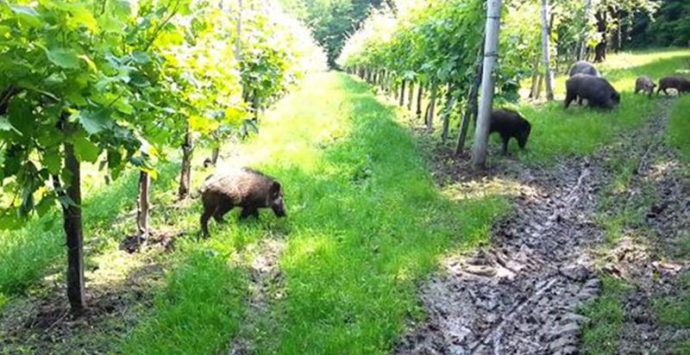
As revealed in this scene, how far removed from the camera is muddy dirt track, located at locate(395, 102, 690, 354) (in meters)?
5.91

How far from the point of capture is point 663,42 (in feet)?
154

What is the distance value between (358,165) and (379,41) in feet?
70.6

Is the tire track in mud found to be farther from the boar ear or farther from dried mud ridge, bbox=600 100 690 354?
dried mud ridge, bbox=600 100 690 354

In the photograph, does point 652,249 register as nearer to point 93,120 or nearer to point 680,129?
point 93,120

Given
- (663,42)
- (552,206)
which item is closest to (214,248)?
(552,206)

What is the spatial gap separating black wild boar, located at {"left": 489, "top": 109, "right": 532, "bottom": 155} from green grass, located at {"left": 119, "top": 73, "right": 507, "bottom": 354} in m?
1.75

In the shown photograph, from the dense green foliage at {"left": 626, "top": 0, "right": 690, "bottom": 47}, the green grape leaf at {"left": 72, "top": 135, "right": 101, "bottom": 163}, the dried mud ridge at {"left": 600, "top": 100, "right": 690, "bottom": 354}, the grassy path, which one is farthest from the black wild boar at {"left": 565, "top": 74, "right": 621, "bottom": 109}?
the dense green foliage at {"left": 626, "top": 0, "right": 690, "bottom": 47}

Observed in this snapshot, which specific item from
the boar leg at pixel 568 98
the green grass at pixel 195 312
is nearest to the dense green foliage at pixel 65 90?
the green grass at pixel 195 312

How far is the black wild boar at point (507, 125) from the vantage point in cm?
1338

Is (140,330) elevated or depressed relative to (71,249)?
depressed

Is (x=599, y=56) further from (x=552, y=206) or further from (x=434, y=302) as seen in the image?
(x=434, y=302)

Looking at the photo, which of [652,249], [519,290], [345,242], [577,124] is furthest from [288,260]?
[577,124]

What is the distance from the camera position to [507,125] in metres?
13.4

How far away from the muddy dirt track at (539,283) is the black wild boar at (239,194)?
2834 millimetres
